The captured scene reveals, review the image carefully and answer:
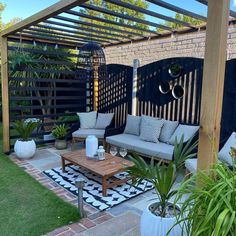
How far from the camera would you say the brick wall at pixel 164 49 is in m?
4.77

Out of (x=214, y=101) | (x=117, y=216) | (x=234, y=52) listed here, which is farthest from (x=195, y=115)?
(x=214, y=101)

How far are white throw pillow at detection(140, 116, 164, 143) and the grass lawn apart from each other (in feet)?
7.43

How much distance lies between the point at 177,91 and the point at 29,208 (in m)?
3.52

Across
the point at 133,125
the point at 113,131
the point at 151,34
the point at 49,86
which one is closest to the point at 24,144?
the point at 113,131

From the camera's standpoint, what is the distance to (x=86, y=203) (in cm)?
325

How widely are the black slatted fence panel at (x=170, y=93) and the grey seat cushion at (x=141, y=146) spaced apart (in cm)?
75

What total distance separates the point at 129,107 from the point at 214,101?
4320 millimetres

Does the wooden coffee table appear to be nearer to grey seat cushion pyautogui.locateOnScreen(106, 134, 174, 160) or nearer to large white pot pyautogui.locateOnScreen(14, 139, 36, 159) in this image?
grey seat cushion pyautogui.locateOnScreen(106, 134, 174, 160)

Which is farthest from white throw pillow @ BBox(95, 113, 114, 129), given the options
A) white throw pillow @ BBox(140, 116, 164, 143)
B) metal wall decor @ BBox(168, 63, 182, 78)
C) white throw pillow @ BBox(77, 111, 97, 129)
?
metal wall decor @ BBox(168, 63, 182, 78)

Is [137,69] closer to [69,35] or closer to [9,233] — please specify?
[69,35]

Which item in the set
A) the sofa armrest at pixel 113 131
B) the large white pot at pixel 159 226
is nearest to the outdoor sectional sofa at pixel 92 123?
the sofa armrest at pixel 113 131

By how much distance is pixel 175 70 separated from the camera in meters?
5.00

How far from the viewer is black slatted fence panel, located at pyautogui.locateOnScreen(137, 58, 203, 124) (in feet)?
15.3

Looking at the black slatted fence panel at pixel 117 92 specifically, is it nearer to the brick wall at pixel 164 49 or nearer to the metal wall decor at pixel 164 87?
the brick wall at pixel 164 49
